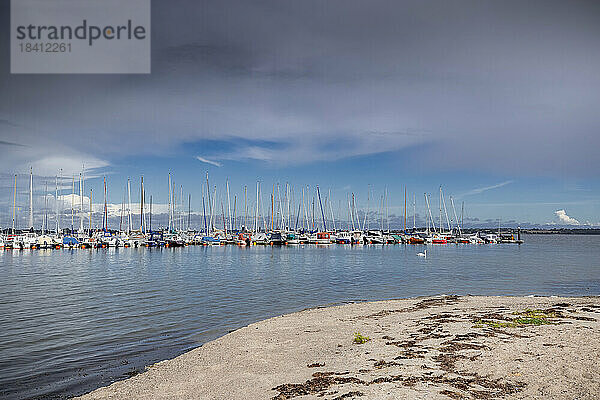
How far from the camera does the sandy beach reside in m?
10.7

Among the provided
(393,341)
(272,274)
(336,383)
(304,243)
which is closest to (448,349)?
(393,341)

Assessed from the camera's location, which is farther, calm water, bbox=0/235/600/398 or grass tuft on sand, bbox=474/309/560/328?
grass tuft on sand, bbox=474/309/560/328

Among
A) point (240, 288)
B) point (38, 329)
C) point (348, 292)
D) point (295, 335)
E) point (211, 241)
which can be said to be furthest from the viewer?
point (211, 241)

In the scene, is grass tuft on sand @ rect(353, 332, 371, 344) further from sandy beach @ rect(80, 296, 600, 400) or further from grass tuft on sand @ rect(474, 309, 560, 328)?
grass tuft on sand @ rect(474, 309, 560, 328)

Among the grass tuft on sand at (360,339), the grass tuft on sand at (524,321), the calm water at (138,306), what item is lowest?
the calm water at (138,306)

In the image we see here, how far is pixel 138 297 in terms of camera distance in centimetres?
3272

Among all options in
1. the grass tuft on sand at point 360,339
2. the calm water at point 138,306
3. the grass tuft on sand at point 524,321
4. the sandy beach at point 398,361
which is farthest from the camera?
the grass tuft on sand at point 524,321

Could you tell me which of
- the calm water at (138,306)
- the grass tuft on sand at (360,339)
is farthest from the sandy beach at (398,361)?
the calm water at (138,306)

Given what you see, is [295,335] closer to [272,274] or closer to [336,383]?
[336,383]

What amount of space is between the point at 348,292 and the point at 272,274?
1745 cm

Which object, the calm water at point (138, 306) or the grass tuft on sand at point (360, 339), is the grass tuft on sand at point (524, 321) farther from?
the calm water at point (138, 306)

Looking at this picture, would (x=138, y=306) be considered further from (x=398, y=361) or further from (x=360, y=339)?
(x=398, y=361)

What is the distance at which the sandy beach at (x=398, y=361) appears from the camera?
10688 mm

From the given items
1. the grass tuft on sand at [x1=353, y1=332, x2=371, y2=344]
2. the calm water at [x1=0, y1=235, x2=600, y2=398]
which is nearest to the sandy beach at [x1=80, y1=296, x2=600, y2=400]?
the grass tuft on sand at [x1=353, y1=332, x2=371, y2=344]
